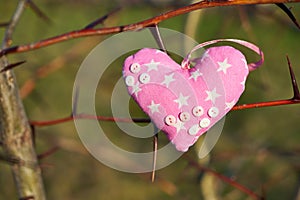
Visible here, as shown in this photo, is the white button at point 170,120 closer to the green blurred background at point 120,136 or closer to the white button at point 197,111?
the white button at point 197,111

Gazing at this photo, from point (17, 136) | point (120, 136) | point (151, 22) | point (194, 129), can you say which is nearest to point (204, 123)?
point (194, 129)

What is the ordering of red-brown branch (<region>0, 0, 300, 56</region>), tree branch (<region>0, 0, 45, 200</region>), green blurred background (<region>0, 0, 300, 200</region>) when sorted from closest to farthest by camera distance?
red-brown branch (<region>0, 0, 300, 56</region>) → tree branch (<region>0, 0, 45, 200</region>) → green blurred background (<region>0, 0, 300, 200</region>)

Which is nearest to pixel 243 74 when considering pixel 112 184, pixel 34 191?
pixel 34 191

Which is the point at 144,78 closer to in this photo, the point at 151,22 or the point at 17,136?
the point at 151,22

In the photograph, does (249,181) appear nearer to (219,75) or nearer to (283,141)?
(283,141)

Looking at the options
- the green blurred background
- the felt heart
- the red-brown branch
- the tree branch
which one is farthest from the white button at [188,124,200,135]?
the green blurred background

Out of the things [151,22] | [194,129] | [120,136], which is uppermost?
[151,22]

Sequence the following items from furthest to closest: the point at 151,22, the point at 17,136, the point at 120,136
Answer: the point at 120,136, the point at 17,136, the point at 151,22

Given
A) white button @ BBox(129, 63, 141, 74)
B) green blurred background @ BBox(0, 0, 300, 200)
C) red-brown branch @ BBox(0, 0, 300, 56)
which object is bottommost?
green blurred background @ BBox(0, 0, 300, 200)

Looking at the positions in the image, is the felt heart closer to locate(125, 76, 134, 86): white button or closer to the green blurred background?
locate(125, 76, 134, 86): white button
